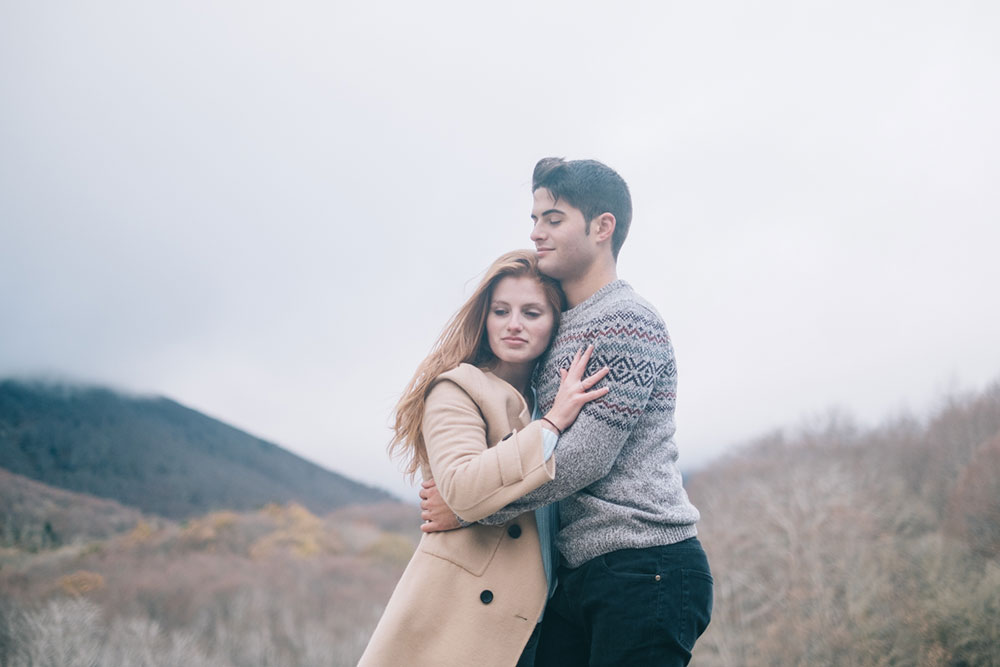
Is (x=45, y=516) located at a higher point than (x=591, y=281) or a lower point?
lower

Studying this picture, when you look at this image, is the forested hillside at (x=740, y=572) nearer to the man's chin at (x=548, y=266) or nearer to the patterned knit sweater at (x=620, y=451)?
the patterned knit sweater at (x=620, y=451)

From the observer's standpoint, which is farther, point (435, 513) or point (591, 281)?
point (591, 281)

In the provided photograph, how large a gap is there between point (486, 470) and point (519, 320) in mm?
736

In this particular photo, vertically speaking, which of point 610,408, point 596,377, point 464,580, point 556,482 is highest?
point 596,377

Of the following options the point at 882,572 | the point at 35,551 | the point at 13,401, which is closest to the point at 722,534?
the point at 882,572

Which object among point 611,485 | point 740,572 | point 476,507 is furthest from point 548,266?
point 740,572

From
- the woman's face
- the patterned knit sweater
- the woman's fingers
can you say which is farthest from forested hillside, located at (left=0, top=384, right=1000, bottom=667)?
the woman's fingers

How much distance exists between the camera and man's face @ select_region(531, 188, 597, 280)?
10.4ft

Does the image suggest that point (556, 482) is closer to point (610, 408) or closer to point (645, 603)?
point (610, 408)

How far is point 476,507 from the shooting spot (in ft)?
8.75

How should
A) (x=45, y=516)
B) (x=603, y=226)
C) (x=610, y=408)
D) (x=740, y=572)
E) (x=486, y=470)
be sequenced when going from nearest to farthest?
(x=486, y=470)
(x=610, y=408)
(x=603, y=226)
(x=45, y=516)
(x=740, y=572)

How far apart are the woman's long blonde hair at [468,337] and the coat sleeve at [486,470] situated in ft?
1.15

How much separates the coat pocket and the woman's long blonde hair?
1.24ft

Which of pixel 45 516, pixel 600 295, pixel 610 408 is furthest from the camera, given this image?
pixel 45 516
